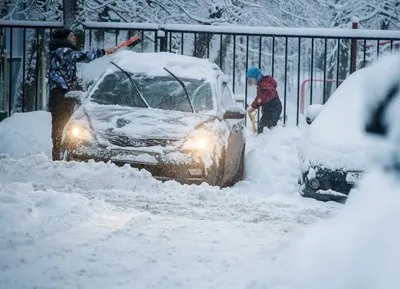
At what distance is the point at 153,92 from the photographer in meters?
8.91

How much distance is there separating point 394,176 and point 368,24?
56.5 feet

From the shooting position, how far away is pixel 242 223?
6.20 metres

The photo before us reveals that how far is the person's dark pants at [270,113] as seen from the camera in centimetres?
1258

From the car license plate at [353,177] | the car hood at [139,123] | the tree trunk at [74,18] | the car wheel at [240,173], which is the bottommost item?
the car wheel at [240,173]

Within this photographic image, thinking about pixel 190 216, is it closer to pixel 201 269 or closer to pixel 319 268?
pixel 201 269

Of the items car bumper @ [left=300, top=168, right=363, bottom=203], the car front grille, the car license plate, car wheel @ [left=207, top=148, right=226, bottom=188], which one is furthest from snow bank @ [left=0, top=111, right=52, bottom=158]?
the car license plate

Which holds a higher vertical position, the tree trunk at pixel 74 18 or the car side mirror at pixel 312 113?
the tree trunk at pixel 74 18

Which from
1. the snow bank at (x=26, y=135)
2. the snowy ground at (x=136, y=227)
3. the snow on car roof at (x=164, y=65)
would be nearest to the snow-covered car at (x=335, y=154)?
the snowy ground at (x=136, y=227)

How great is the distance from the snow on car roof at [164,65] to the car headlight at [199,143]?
1.39 m

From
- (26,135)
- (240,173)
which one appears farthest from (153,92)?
(26,135)

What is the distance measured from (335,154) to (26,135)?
220 inches

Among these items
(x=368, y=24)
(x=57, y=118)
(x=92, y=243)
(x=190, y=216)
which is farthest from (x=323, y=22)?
(x=92, y=243)

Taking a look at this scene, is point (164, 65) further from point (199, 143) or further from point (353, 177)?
point (353, 177)

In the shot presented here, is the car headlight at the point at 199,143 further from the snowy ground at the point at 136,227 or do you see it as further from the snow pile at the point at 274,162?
the snow pile at the point at 274,162
